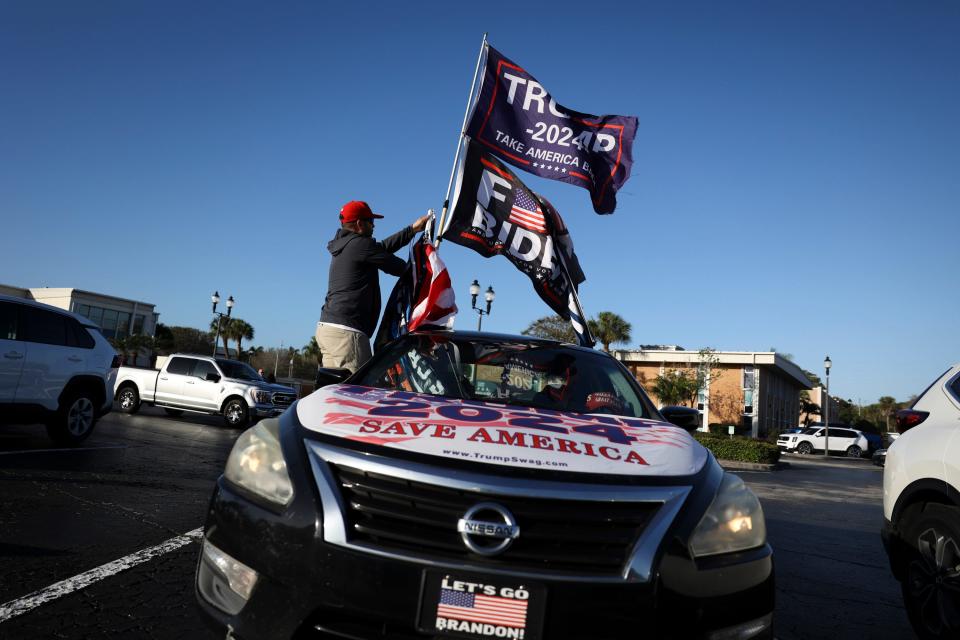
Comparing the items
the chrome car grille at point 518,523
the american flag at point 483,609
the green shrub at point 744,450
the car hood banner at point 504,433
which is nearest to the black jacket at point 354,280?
the car hood banner at point 504,433

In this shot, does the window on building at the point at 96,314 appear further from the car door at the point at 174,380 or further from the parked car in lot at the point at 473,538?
the parked car in lot at the point at 473,538

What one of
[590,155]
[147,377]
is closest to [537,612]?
[590,155]

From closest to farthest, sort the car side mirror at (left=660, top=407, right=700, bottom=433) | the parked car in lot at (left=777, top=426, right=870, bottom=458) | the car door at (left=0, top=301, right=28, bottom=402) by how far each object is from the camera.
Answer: the car side mirror at (left=660, top=407, right=700, bottom=433), the car door at (left=0, top=301, right=28, bottom=402), the parked car in lot at (left=777, top=426, right=870, bottom=458)

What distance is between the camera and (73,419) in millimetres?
8195

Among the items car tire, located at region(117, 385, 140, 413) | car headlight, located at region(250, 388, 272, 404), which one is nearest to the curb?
car headlight, located at region(250, 388, 272, 404)

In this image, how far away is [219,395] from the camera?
53.3ft

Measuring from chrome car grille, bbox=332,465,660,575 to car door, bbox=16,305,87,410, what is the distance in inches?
290

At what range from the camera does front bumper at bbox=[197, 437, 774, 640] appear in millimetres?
1813

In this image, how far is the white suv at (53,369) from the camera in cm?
749

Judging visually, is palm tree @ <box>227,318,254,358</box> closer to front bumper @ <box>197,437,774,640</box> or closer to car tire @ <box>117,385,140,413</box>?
car tire @ <box>117,385,140,413</box>

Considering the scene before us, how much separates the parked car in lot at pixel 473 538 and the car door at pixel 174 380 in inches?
621

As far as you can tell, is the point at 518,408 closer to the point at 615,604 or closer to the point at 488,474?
the point at 488,474

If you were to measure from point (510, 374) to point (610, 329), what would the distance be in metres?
46.2

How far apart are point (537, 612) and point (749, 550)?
0.80 meters
